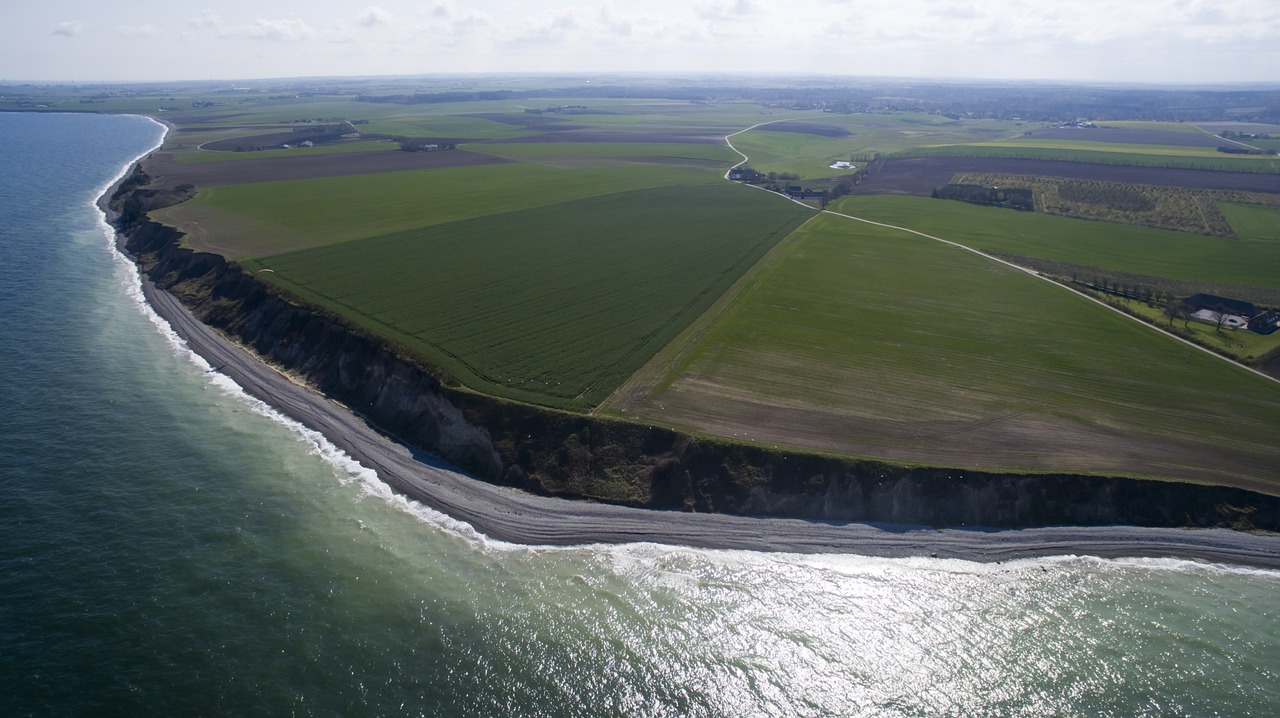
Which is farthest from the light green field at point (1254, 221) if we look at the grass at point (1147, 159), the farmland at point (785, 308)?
the grass at point (1147, 159)

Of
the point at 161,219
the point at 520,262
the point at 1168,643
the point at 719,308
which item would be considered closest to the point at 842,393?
the point at 719,308

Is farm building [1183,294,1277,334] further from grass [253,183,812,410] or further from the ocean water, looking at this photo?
grass [253,183,812,410]

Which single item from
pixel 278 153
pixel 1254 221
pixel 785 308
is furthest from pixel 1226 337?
pixel 278 153

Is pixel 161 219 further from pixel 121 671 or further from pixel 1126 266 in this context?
pixel 1126 266

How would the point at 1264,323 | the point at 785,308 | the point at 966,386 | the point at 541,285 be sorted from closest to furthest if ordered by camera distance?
the point at 966,386 < the point at 1264,323 < the point at 785,308 < the point at 541,285

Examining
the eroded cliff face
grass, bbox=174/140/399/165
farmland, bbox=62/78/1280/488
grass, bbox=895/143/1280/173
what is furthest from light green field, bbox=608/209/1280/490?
grass, bbox=174/140/399/165

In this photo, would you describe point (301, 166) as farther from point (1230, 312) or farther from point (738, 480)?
point (1230, 312)
